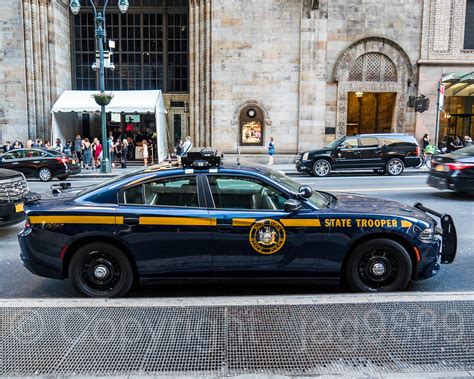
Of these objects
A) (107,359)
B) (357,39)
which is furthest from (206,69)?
(107,359)

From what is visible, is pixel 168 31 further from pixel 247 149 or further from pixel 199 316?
pixel 199 316

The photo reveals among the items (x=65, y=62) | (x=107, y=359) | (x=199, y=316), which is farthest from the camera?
(x=65, y=62)

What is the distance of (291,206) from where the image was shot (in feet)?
16.9

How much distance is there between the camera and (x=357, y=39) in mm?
25312

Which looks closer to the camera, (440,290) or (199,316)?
(199,316)

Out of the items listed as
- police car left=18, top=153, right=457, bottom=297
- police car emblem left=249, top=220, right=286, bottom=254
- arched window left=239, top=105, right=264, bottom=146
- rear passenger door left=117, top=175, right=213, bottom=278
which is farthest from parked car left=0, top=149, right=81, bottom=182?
police car emblem left=249, top=220, right=286, bottom=254

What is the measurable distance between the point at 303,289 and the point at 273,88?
68.3ft

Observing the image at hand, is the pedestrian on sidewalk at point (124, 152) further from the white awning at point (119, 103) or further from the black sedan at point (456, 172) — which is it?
the black sedan at point (456, 172)

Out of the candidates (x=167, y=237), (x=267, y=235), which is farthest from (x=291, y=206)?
(x=167, y=237)

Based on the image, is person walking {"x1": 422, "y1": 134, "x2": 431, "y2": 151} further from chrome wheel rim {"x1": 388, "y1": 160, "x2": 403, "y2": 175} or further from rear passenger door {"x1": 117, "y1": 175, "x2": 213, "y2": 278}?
rear passenger door {"x1": 117, "y1": 175, "x2": 213, "y2": 278}

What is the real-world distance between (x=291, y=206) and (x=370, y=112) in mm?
25021

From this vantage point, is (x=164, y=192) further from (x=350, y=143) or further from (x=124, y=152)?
(x=124, y=152)

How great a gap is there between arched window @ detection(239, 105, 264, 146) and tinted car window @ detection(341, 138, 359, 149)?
269 inches

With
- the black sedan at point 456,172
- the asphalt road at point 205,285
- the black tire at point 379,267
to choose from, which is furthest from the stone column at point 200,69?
the black tire at point 379,267
